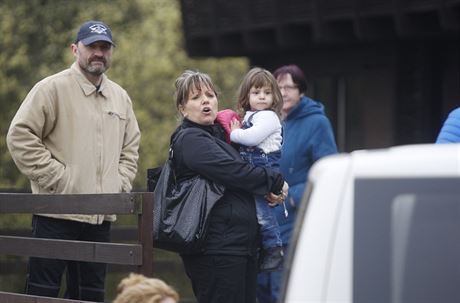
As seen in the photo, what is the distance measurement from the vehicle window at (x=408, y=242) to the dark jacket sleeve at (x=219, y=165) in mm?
2879

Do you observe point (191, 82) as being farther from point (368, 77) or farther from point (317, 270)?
point (368, 77)

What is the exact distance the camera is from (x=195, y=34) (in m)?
18.8

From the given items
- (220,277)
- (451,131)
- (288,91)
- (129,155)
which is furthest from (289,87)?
(220,277)

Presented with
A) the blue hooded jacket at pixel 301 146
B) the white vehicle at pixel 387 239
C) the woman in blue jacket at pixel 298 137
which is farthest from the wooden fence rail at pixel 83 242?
the white vehicle at pixel 387 239

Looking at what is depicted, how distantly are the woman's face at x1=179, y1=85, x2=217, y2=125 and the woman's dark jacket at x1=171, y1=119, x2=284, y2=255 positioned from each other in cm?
10

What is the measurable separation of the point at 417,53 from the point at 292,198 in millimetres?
8516

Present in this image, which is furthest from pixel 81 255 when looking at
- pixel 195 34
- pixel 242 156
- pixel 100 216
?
pixel 195 34

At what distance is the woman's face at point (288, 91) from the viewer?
8.78 metres

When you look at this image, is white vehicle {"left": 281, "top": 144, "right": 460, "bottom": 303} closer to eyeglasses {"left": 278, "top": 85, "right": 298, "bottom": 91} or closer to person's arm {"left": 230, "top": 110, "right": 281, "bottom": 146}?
person's arm {"left": 230, "top": 110, "right": 281, "bottom": 146}

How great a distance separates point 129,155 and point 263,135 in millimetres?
1434

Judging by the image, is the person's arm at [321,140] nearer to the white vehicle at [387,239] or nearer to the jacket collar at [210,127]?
the jacket collar at [210,127]

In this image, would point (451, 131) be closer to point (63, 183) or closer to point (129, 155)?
point (129, 155)

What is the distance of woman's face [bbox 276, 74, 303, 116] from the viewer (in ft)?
28.8

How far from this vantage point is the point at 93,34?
750 cm
